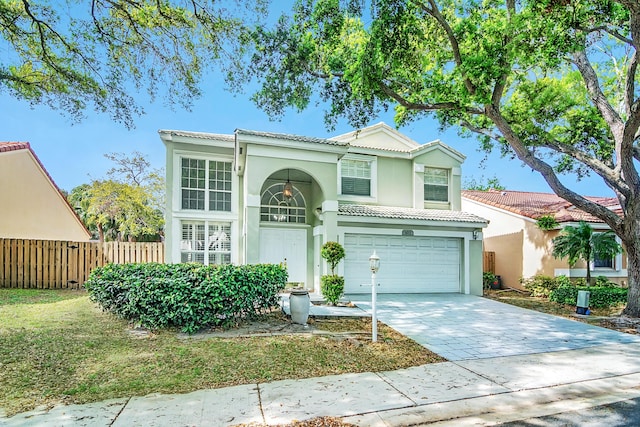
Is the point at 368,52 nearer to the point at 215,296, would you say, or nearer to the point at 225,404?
the point at 215,296

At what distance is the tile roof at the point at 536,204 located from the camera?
15.3m

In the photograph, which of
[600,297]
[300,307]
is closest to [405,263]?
[600,297]

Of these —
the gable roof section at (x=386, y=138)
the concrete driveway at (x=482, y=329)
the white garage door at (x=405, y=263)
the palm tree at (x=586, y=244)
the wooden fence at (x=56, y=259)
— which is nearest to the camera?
the concrete driveway at (x=482, y=329)

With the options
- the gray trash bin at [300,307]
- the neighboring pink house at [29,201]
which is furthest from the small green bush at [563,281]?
the neighboring pink house at [29,201]

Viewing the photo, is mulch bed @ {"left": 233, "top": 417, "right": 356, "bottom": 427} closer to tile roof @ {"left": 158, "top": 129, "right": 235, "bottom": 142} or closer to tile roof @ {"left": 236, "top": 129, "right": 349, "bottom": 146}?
tile roof @ {"left": 236, "top": 129, "right": 349, "bottom": 146}

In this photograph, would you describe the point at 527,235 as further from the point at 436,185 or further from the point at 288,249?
the point at 288,249

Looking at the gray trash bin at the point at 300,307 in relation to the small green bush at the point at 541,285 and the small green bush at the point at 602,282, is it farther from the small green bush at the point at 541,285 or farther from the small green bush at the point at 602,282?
the small green bush at the point at 602,282

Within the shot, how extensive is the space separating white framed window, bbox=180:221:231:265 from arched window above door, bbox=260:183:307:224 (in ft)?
4.80

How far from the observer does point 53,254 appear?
1320 centimetres

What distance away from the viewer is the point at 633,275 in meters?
10.4

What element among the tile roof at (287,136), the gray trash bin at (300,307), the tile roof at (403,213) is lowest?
the gray trash bin at (300,307)

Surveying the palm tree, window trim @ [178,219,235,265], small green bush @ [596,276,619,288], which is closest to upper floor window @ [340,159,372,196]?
A: window trim @ [178,219,235,265]

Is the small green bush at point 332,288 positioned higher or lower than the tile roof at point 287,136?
lower

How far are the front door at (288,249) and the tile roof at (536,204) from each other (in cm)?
1068
